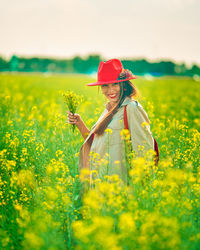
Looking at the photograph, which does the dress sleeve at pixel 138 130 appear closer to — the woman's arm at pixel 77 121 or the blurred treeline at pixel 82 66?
the woman's arm at pixel 77 121

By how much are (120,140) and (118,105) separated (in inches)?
13.7

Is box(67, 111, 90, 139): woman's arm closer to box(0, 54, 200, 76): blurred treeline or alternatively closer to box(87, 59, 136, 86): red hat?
box(87, 59, 136, 86): red hat

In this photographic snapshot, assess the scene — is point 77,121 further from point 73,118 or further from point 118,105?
point 118,105

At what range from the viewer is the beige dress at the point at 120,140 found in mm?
2725

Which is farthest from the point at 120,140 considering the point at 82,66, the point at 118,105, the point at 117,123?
the point at 82,66

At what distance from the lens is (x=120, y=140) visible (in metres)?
2.87

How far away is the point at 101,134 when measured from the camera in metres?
3.00

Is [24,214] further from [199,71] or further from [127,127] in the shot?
[199,71]

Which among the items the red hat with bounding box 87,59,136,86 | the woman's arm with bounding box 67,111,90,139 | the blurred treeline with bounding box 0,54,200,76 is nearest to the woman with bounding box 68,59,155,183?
the red hat with bounding box 87,59,136,86

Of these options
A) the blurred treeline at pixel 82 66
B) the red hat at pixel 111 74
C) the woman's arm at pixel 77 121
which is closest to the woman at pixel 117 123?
the red hat at pixel 111 74

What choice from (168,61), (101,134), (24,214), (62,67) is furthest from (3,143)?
(62,67)

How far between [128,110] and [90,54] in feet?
403

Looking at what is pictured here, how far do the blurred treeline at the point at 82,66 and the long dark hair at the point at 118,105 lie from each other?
8354cm

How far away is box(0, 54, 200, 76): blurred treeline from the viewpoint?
9481 cm
